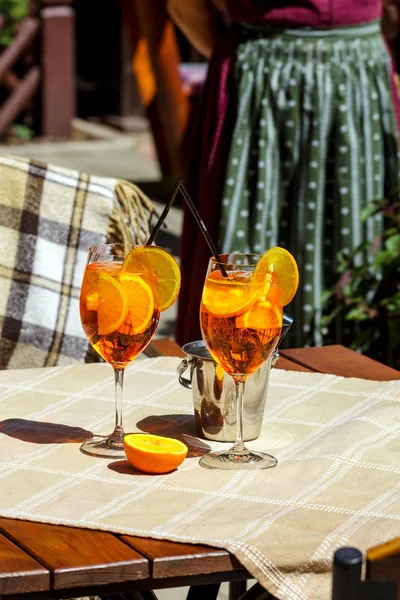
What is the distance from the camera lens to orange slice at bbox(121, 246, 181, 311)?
143cm

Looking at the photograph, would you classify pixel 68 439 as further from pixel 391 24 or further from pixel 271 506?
pixel 391 24

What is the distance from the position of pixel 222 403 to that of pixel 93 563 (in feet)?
1.35

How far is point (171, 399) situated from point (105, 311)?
1.06ft

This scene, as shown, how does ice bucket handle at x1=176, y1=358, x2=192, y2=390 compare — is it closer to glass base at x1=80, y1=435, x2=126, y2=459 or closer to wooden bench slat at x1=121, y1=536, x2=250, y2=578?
glass base at x1=80, y1=435, x2=126, y2=459

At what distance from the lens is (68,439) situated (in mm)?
1501

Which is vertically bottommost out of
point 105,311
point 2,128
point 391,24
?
point 2,128

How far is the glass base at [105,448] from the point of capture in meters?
1.44

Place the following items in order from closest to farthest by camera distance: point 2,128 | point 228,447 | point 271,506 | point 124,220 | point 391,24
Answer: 1. point 271,506
2. point 228,447
3. point 124,220
4. point 391,24
5. point 2,128

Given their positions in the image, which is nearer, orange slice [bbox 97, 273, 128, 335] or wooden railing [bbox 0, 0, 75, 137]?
orange slice [bbox 97, 273, 128, 335]

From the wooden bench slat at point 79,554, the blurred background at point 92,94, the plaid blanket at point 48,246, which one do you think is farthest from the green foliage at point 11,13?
the wooden bench slat at point 79,554

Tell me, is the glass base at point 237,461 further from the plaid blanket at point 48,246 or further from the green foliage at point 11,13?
the green foliage at point 11,13

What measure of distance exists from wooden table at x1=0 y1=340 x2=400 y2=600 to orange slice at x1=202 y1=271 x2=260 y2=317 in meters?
0.30

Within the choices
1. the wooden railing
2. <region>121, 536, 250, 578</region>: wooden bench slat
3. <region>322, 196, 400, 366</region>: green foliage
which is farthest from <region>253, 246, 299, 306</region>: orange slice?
the wooden railing

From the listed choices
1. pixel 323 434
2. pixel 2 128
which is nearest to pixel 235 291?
pixel 323 434
